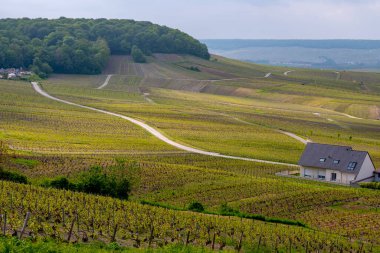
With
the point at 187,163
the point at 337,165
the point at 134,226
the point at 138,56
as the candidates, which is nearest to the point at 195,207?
the point at 134,226

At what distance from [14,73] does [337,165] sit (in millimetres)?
109863

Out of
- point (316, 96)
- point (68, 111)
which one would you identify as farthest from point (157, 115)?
point (316, 96)

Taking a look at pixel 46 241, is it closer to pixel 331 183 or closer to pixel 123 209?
pixel 123 209

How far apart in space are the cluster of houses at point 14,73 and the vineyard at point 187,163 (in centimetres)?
635

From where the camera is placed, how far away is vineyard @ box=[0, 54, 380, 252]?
1351 inches

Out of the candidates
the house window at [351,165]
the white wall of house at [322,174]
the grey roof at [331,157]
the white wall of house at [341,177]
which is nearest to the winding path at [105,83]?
the grey roof at [331,157]

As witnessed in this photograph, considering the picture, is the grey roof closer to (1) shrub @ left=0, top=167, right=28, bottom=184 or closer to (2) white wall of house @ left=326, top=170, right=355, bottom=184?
(2) white wall of house @ left=326, top=170, right=355, bottom=184

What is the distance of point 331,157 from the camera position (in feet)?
228

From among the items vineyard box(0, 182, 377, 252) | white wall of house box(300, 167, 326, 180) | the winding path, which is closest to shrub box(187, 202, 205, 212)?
vineyard box(0, 182, 377, 252)

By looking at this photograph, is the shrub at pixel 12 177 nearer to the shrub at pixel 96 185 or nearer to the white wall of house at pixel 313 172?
the shrub at pixel 96 185

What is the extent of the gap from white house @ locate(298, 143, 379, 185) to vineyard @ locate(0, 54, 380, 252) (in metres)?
3.36

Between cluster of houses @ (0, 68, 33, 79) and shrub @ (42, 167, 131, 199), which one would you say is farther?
cluster of houses @ (0, 68, 33, 79)

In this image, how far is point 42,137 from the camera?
78125mm

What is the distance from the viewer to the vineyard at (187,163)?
3431cm
